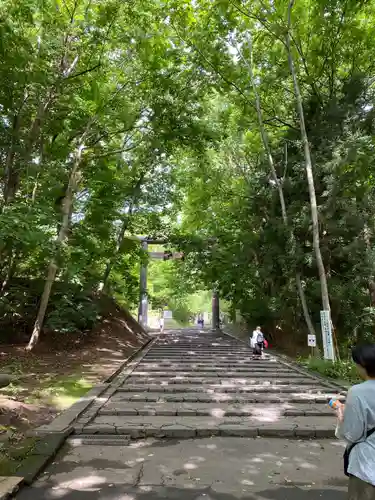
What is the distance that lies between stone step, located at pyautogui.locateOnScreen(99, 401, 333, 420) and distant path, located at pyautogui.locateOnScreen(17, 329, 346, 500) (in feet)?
0.06

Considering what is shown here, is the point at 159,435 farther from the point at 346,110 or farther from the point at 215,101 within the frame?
the point at 215,101

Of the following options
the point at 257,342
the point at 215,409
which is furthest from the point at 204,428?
the point at 257,342

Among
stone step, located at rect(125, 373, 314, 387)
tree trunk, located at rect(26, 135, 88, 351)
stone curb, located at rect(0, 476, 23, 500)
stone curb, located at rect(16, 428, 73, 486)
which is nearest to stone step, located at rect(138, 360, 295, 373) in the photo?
stone step, located at rect(125, 373, 314, 387)

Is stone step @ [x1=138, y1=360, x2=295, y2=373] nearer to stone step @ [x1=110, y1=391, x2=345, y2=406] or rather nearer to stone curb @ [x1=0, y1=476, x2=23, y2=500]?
stone step @ [x1=110, y1=391, x2=345, y2=406]

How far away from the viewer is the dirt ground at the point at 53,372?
6013 mm

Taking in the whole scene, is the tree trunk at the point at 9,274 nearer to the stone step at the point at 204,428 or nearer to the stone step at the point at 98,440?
the stone step at the point at 204,428

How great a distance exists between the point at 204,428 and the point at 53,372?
585 cm

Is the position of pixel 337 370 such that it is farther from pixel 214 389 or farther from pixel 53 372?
pixel 53 372

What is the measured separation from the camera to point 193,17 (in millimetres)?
13023

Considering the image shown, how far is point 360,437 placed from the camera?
7.59 feet

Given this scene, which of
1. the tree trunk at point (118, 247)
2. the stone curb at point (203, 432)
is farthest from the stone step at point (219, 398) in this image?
the tree trunk at point (118, 247)

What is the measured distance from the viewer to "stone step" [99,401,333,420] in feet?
20.9

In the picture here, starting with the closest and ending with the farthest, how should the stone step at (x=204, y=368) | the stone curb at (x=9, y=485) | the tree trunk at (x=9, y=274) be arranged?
the stone curb at (x=9, y=485)
the stone step at (x=204, y=368)
the tree trunk at (x=9, y=274)

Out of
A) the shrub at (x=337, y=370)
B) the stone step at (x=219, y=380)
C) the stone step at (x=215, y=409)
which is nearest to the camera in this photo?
the stone step at (x=215, y=409)
